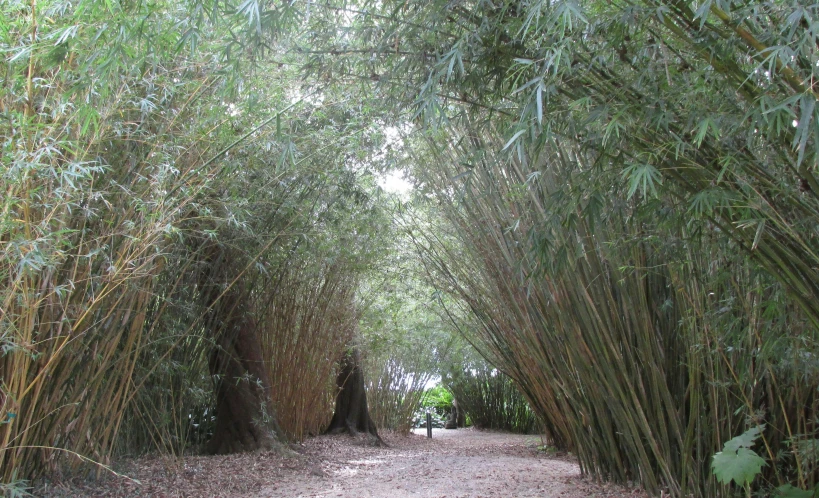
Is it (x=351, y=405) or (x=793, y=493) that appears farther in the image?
(x=351, y=405)

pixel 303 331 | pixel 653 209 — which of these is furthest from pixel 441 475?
pixel 653 209

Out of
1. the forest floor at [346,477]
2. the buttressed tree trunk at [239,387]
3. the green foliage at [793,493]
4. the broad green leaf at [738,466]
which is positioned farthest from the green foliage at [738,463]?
the buttressed tree trunk at [239,387]

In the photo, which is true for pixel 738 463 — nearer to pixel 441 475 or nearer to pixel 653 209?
pixel 653 209

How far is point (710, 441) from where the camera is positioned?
270 cm

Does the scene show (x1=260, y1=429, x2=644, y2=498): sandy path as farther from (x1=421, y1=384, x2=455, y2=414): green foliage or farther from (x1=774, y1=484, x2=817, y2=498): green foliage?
(x1=421, y1=384, x2=455, y2=414): green foliage

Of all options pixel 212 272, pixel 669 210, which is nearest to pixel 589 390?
pixel 669 210

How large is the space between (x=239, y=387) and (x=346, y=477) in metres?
1.08

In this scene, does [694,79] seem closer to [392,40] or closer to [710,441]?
[392,40]

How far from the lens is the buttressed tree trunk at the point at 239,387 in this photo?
4.67 meters

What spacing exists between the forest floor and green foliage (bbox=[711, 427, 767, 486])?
0.78m

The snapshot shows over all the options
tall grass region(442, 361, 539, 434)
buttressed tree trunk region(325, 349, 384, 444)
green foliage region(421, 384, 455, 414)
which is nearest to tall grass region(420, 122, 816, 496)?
buttressed tree trunk region(325, 349, 384, 444)

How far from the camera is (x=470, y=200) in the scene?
145 inches

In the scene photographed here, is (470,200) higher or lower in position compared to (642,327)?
higher

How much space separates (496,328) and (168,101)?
2.90 m
